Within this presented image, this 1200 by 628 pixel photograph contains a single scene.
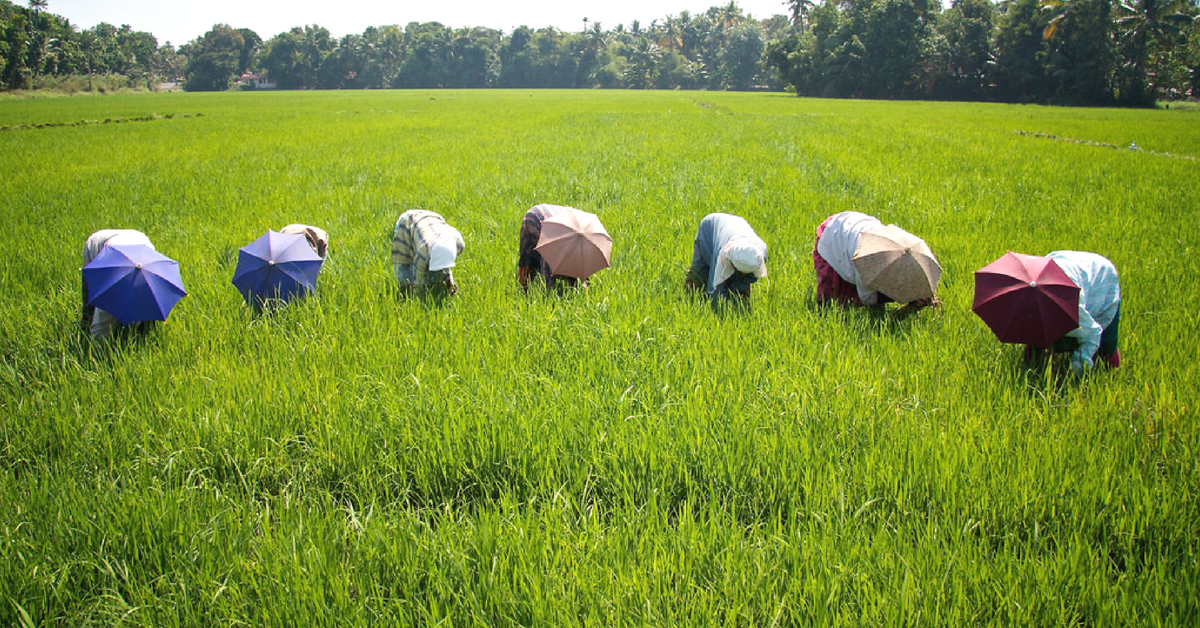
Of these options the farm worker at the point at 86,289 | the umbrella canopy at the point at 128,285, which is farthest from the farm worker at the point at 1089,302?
the farm worker at the point at 86,289

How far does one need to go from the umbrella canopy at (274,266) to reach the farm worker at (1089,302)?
349cm

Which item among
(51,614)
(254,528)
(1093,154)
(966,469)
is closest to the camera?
(51,614)

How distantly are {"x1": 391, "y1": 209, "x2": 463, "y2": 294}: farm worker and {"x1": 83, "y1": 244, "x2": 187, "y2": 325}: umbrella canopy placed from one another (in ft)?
3.78

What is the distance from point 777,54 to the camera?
44.7m

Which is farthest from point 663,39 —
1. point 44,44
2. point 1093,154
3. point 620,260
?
point 620,260

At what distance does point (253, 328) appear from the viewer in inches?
124

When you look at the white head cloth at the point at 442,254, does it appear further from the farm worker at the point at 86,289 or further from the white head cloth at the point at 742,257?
the white head cloth at the point at 742,257

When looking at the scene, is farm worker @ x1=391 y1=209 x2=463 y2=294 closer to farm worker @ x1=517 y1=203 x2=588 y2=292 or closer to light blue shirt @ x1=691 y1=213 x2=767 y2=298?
farm worker @ x1=517 y1=203 x2=588 y2=292

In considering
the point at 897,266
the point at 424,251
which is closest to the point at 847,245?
the point at 897,266

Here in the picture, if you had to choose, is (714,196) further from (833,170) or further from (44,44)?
(44,44)

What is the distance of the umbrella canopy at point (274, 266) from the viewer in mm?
3082

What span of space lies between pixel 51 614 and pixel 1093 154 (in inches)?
507

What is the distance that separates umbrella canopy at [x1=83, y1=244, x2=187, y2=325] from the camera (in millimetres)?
2533

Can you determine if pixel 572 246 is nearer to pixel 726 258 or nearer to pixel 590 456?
pixel 726 258
